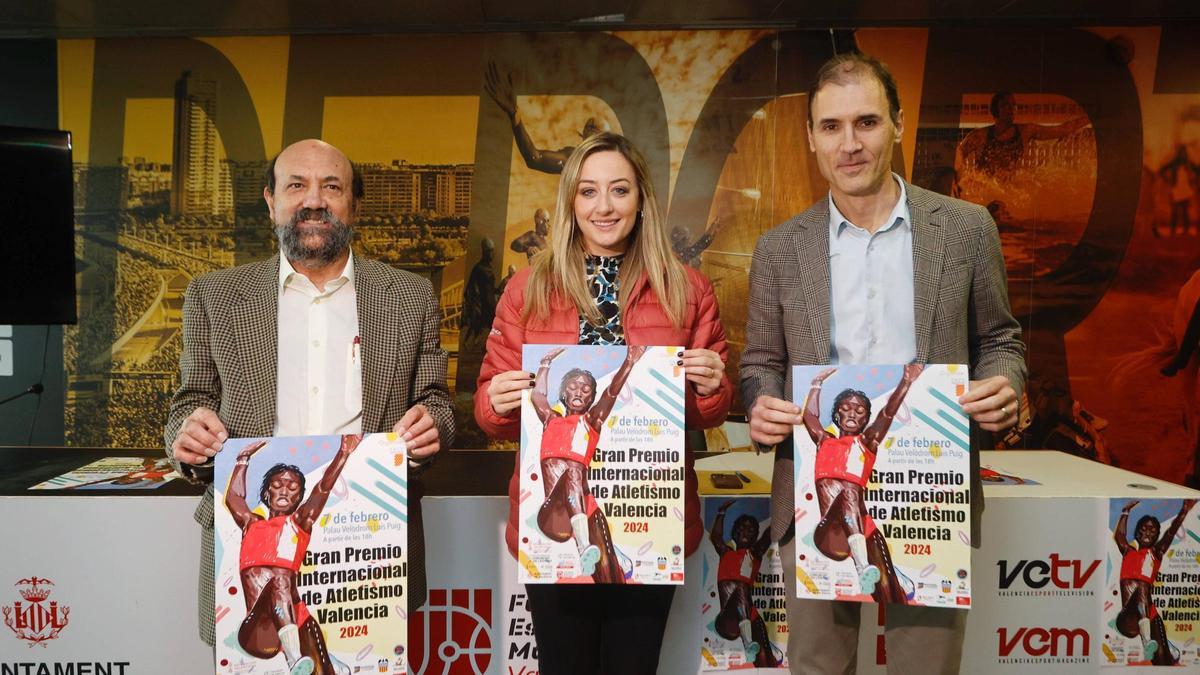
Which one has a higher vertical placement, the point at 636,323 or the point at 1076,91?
the point at 1076,91

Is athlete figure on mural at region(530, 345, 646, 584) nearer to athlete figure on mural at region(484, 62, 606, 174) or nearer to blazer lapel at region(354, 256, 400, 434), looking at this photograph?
blazer lapel at region(354, 256, 400, 434)

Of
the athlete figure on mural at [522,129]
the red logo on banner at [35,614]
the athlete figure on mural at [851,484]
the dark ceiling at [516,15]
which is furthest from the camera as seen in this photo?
the athlete figure on mural at [522,129]

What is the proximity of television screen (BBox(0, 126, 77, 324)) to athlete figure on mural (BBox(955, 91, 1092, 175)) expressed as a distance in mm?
5051

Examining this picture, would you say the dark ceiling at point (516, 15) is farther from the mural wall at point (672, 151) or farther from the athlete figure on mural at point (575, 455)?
the athlete figure on mural at point (575, 455)

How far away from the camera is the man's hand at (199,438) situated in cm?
155

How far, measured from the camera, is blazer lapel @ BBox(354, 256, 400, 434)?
66.9 inches

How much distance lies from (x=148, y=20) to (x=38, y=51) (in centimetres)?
94

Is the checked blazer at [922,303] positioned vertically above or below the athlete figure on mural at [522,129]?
below

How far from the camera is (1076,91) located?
4.60 metres

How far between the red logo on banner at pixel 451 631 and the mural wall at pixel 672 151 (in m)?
2.54

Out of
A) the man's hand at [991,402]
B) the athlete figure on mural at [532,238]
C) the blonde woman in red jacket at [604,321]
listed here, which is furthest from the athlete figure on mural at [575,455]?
the athlete figure on mural at [532,238]

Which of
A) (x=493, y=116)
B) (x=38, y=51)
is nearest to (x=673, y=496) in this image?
(x=493, y=116)

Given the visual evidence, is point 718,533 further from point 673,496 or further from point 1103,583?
point 1103,583

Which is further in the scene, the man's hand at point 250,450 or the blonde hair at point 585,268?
the blonde hair at point 585,268
